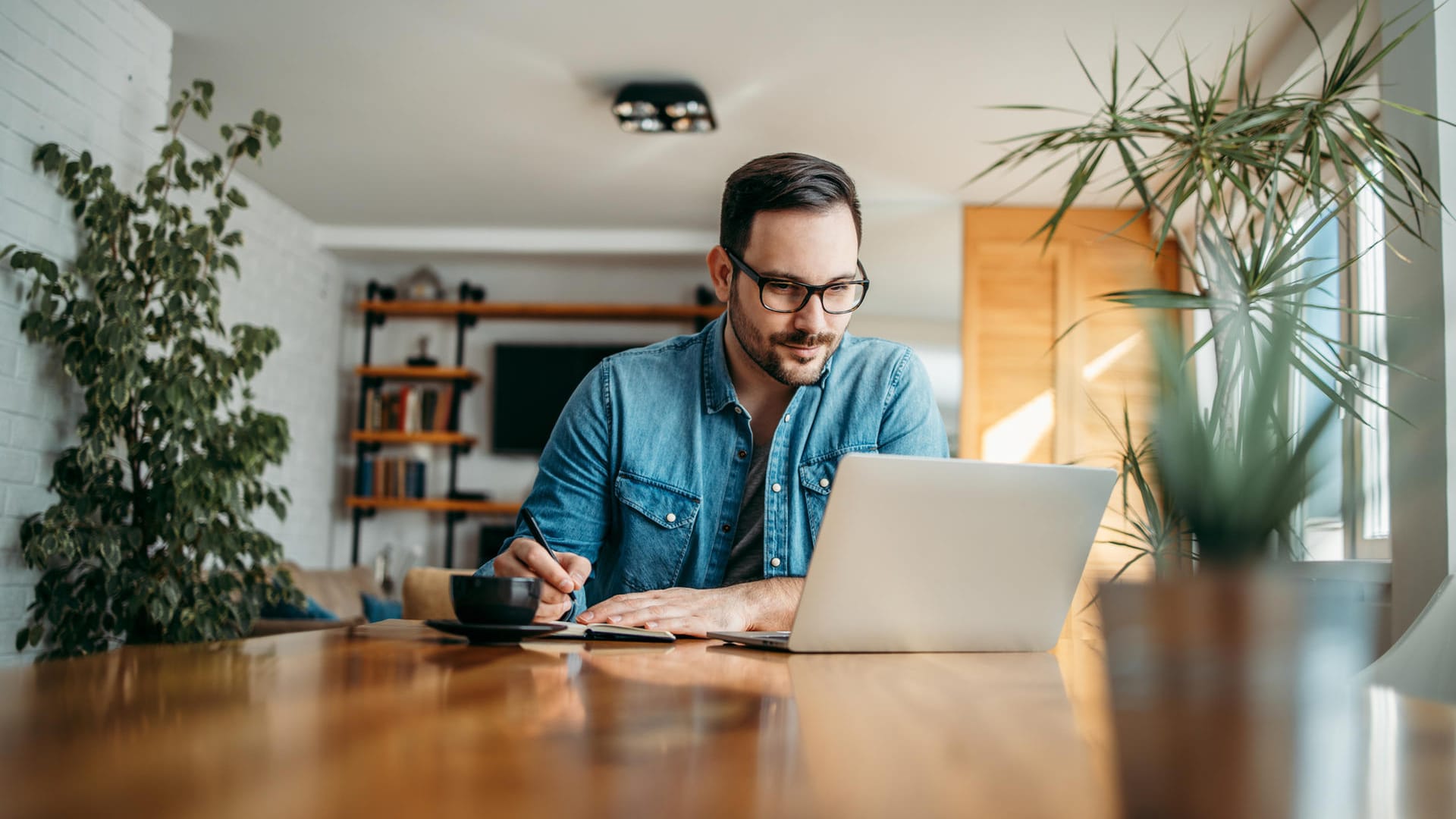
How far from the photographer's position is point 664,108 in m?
4.30

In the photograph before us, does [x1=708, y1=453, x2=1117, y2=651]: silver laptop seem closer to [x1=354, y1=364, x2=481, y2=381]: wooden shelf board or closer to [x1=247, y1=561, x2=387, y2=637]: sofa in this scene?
[x1=247, y1=561, x2=387, y2=637]: sofa

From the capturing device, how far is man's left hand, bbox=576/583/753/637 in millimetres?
1210

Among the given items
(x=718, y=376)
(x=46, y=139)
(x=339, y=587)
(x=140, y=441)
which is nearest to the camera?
(x=718, y=376)

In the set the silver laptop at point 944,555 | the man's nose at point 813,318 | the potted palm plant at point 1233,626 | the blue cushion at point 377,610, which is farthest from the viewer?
the blue cushion at point 377,610

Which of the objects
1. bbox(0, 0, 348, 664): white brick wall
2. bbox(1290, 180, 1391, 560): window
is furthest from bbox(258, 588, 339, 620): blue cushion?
bbox(1290, 180, 1391, 560): window

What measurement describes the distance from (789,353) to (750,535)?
294 mm

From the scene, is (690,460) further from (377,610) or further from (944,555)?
(377,610)

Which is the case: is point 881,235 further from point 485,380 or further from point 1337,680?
point 1337,680

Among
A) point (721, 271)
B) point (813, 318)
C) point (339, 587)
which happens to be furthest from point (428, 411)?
point (813, 318)

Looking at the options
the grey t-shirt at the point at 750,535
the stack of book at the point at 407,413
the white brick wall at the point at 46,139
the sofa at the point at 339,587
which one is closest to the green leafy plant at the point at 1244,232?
the grey t-shirt at the point at 750,535

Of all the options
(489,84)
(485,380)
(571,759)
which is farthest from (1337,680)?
(485,380)

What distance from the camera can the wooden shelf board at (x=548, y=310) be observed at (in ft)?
21.5

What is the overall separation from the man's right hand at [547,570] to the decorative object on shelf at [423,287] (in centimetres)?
581

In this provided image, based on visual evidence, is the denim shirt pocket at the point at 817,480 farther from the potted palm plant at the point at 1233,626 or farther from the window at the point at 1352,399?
the potted palm plant at the point at 1233,626
